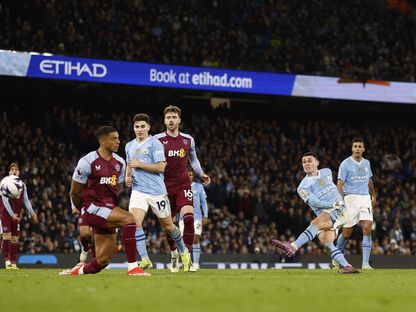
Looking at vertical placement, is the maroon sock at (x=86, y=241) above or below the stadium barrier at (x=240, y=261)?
above

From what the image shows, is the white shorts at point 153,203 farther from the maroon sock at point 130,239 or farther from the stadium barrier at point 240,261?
the stadium barrier at point 240,261

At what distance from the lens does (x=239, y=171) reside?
30969 mm

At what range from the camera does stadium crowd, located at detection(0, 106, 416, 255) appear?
25859 mm

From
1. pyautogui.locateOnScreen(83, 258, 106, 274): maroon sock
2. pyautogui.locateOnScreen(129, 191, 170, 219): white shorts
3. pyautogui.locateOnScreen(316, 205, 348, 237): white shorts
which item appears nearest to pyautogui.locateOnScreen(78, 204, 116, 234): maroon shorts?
pyautogui.locateOnScreen(83, 258, 106, 274): maroon sock

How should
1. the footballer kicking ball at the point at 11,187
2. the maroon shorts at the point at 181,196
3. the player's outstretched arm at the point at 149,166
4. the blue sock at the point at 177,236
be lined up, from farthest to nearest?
1. the footballer kicking ball at the point at 11,187
2. the maroon shorts at the point at 181,196
3. the blue sock at the point at 177,236
4. the player's outstretched arm at the point at 149,166

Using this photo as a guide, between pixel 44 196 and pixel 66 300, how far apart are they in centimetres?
1749

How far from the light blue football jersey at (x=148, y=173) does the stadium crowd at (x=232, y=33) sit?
13517mm

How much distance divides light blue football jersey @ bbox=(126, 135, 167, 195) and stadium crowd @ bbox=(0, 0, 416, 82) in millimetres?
13517

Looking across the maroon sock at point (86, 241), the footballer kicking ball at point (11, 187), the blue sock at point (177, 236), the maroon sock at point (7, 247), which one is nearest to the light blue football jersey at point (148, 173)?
the blue sock at point (177, 236)

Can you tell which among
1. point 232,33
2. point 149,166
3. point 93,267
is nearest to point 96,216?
point 93,267

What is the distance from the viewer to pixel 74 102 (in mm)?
31734

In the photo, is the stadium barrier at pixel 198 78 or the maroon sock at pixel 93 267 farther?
the stadium barrier at pixel 198 78

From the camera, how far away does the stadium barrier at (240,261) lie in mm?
23641

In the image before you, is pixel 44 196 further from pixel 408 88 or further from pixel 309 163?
pixel 408 88
